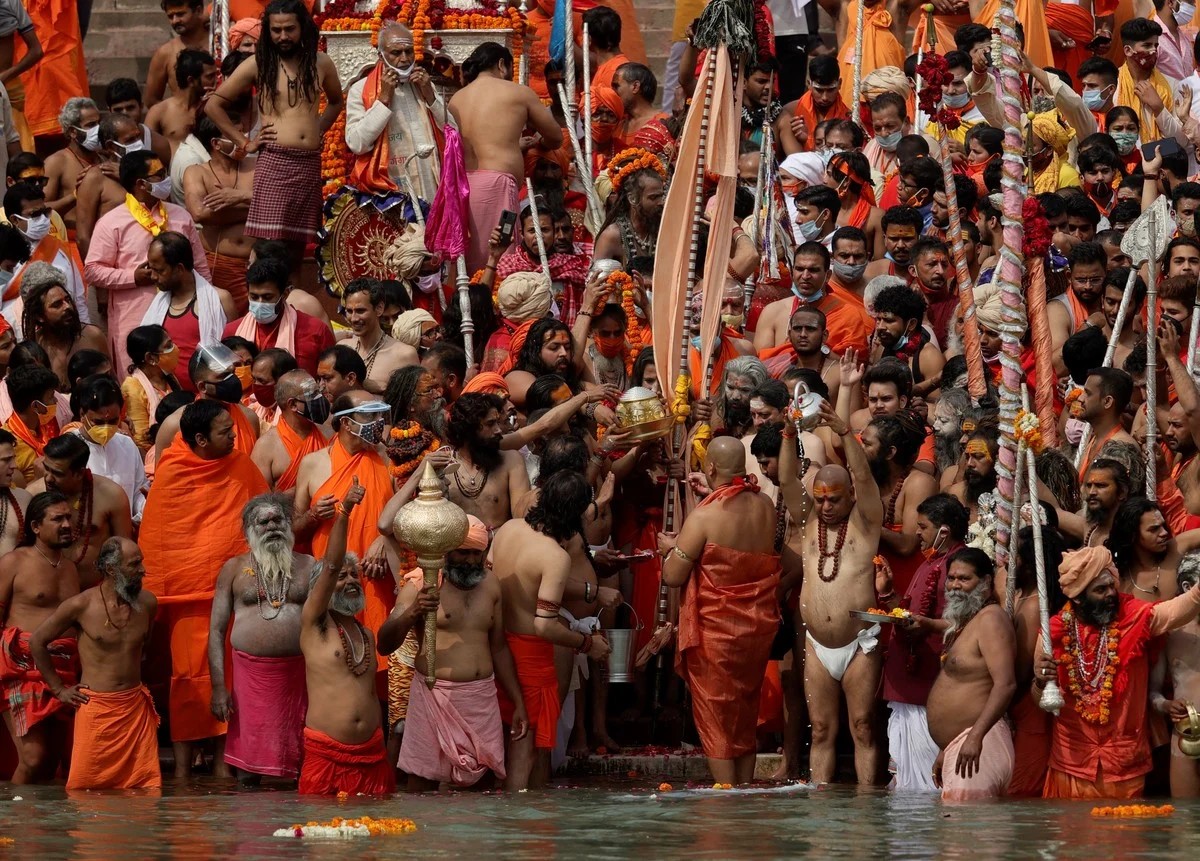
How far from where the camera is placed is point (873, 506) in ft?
32.9

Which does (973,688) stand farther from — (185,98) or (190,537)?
(185,98)

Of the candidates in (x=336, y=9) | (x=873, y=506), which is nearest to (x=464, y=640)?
(x=873, y=506)

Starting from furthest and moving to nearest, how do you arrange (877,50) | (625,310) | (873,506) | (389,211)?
1. (877,50)
2. (389,211)
3. (625,310)
4. (873,506)

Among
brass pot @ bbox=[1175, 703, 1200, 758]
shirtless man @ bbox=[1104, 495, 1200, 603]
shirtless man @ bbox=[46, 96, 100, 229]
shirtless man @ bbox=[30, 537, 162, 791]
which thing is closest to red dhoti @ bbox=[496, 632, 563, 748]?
shirtless man @ bbox=[30, 537, 162, 791]

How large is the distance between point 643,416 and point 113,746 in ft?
8.45

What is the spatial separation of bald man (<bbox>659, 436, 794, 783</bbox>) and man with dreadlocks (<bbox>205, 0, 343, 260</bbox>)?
3796mm

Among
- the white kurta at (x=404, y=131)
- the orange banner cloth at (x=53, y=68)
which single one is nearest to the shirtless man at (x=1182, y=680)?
the white kurta at (x=404, y=131)

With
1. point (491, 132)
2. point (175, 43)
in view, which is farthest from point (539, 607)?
point (175, 43)

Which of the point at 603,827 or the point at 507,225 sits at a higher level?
the point at 507,225

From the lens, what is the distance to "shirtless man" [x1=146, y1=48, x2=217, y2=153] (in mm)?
14273

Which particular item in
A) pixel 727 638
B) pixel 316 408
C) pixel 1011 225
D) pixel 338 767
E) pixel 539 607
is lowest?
pixel 338 767

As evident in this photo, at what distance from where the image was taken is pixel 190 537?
35.5ft

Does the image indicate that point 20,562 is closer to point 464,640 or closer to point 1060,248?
point 464,640

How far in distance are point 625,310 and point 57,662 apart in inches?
124
